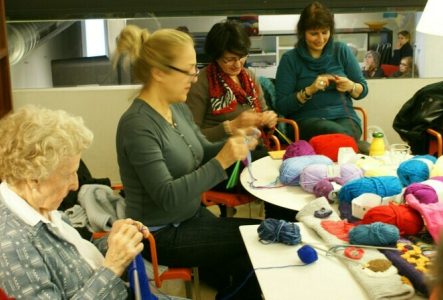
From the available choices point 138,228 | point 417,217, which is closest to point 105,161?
point 138,228

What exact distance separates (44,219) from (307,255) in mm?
691

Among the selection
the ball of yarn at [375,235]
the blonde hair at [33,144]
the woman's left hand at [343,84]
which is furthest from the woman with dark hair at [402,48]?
the blonde hair at [33,144]

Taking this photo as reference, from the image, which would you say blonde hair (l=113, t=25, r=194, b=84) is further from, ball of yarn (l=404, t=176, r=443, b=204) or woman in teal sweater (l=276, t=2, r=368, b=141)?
woman in teal sweater (l=276, t=2, r=368, b=141)

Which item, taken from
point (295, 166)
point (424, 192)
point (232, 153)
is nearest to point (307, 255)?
point (424, 192)

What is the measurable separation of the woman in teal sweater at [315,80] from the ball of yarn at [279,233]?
161 centimetres

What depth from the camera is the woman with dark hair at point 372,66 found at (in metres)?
4.04

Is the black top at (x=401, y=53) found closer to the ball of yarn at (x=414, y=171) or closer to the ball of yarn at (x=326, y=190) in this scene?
the ball of yarn at (x=414, y=171)

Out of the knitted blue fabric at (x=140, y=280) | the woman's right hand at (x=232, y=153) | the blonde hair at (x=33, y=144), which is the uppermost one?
the blonde hair at (x=33, y=144)

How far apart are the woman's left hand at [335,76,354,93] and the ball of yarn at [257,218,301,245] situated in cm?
171

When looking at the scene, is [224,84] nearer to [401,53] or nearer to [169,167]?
[169,167]

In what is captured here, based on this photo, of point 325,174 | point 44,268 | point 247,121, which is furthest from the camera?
point 247,121

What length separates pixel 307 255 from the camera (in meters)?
1.56

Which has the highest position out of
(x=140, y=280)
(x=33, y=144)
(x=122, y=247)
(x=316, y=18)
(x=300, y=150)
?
(x=316, y=18)

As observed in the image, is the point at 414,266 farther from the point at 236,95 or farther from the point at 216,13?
the point at 216,13
